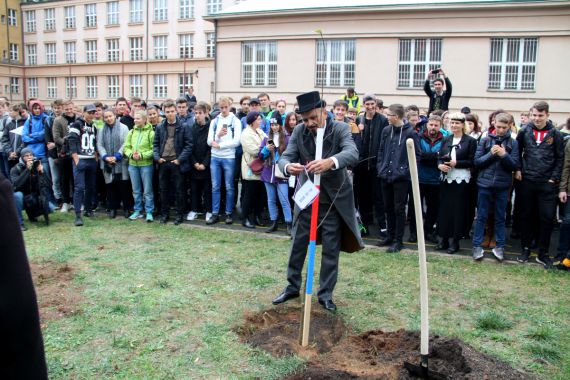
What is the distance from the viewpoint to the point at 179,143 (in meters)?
10.5

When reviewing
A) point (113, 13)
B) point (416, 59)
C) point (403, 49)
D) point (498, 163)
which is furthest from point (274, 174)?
point (113, 13)

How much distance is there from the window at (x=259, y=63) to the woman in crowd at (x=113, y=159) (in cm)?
1874

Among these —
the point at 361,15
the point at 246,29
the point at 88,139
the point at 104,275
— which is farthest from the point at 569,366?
the point at 246,29

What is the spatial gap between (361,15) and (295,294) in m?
22.9

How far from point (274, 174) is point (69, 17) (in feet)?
184

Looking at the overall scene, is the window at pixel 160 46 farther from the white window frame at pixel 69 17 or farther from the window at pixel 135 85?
the white window frame at pixel 69 17

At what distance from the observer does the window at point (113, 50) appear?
53656 millimetres

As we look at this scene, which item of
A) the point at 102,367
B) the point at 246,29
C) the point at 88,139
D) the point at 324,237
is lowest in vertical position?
the point at 102,367

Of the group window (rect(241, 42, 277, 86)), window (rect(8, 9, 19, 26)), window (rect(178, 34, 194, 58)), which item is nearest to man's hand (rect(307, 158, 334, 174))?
window (rect(241, 42, 277, 86))

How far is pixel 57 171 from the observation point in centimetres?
1191

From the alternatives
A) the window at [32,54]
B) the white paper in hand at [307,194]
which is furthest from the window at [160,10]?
the white paper in hand at [307,194]

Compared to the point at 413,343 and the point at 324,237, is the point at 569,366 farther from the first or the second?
the point at 324,237

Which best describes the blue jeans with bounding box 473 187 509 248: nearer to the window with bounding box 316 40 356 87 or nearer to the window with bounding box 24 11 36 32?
the window with bounding box 316 40 356 87

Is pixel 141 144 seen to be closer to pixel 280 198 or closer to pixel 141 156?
pixel 141 156
